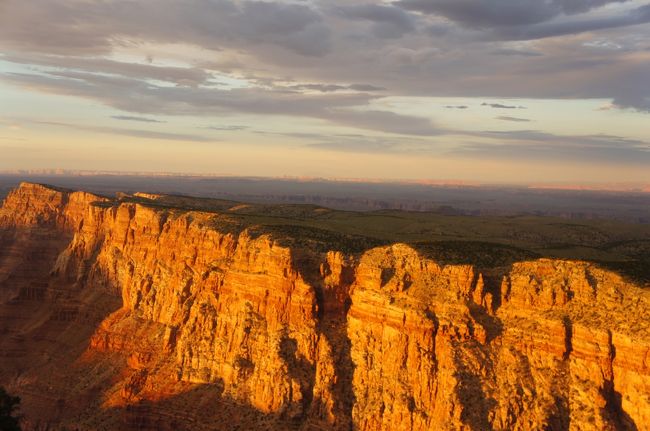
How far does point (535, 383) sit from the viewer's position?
168 ft

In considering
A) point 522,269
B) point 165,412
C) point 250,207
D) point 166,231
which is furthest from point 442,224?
point 165,412

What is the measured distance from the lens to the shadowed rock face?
50.4 metres

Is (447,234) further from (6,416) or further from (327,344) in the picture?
(6,416)

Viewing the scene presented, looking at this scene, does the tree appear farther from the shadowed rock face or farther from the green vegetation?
the green vegetation

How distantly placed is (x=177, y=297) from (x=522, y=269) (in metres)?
44.8

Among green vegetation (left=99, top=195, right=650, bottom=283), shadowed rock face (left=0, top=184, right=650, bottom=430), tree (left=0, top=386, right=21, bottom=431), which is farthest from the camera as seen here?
green vegetation (left=99, top=195, right=650, bottom=283)

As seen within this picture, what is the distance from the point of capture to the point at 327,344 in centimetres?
6066

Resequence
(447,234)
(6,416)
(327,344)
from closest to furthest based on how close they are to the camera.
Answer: (6,416)
(327,344)
(447,234)

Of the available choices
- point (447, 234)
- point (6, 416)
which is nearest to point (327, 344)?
point (6, 416)

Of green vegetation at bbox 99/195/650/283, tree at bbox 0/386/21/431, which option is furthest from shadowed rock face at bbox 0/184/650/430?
tree at bbox 0/386/21/431

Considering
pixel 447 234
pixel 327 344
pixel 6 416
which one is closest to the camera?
pixel 6 416

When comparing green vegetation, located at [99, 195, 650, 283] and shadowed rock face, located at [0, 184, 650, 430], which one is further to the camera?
green vegetation, located at [99, 195, 650, 283]

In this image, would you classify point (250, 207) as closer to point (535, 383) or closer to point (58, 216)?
point (58, 216)

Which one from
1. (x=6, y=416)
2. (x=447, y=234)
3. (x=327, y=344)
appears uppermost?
(x=447, y=234)
